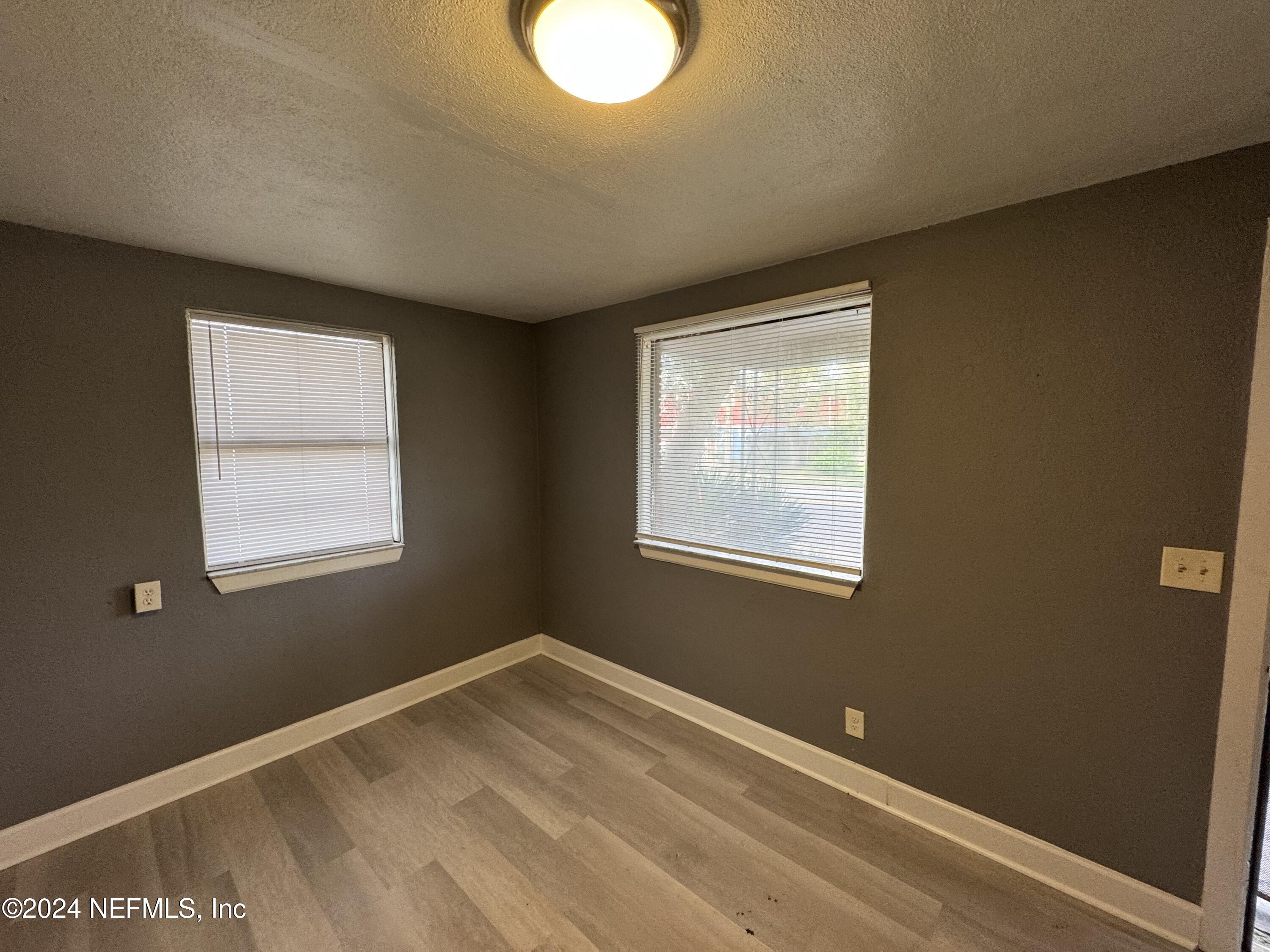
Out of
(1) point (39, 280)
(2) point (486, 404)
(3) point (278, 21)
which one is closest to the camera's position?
(3) point (278, 21)

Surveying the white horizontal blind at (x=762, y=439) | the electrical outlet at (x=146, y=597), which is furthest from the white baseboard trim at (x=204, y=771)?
the white horizontal blind at (x=762, y=439)

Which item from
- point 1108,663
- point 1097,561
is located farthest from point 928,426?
point 1108,663

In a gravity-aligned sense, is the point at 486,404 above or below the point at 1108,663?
above

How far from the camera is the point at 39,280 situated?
178 centimetres

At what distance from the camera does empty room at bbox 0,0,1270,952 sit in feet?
3.59

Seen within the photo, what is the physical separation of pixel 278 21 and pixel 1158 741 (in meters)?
2.86

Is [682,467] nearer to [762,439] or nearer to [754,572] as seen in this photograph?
[762,439]

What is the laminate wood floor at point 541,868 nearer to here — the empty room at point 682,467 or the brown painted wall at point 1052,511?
the empty room at point 682,467

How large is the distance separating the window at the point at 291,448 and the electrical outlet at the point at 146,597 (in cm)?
18

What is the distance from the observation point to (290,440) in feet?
7.87

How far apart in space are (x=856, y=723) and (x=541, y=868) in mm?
1361

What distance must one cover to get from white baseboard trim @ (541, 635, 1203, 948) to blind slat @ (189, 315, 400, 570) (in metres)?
2.00

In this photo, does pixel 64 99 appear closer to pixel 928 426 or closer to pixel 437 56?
pixel 437 56

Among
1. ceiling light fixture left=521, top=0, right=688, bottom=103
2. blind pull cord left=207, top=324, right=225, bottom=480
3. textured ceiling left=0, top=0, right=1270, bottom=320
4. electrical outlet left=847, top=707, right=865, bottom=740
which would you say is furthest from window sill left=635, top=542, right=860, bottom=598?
blind pull cord left=207, top=324, right=225, bottom=480
